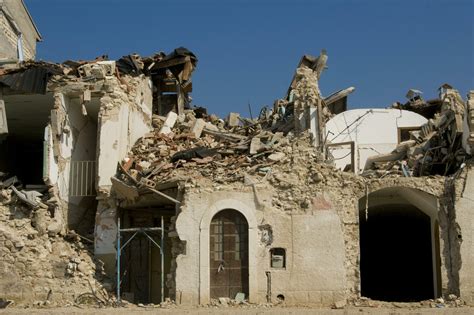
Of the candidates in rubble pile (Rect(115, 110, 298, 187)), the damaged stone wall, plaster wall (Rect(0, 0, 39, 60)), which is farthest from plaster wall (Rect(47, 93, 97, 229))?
plaster wall (Rect(0, 0, 39, 60))

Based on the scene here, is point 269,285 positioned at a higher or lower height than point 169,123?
lower

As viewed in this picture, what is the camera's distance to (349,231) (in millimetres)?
19750

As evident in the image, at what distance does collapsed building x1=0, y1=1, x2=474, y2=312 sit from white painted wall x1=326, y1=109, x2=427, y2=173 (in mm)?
42

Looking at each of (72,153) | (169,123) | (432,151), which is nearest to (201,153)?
(169,123)

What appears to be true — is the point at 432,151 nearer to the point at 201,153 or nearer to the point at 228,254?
the point at 201,153

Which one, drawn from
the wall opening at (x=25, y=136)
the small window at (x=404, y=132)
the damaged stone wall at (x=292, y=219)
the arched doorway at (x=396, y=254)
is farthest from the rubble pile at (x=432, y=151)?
the wall opening at (x=25, y=136)

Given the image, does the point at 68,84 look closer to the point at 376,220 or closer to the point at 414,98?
the point at 376,220

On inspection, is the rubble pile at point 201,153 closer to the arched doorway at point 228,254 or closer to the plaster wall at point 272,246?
the plaster wall at point 272,246

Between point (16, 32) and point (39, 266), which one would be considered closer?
point (39, 266)

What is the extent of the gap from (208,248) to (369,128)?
696 centimetres

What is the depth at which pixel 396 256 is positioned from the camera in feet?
83.6

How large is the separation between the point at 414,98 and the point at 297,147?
29.7 feet

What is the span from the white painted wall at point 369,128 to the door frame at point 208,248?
462cm

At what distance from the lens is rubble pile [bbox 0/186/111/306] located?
20.3 meters
